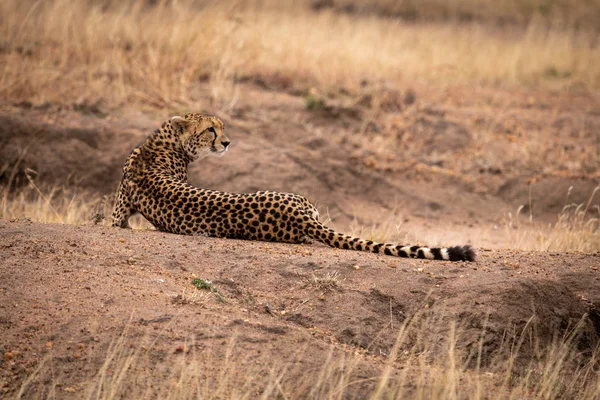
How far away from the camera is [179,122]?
287 inches

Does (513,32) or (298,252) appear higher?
(513,32)

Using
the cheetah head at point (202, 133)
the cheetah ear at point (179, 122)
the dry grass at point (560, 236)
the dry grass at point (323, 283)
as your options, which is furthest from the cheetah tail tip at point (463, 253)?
the cheetah ear at point (179, 122)

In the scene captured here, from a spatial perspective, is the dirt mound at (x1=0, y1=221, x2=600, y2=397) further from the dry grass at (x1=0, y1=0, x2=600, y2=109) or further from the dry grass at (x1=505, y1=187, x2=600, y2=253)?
the dry grass at (x1=0, y1=0, x2=600, y2=109)

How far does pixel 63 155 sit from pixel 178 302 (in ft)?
17.5

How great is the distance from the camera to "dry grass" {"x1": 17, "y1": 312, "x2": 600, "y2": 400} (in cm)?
435

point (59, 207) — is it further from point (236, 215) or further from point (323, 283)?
→ point (323, 283)

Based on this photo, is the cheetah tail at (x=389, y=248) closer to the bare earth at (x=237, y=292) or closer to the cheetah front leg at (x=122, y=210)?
the bare earth at (x=237, y=292)

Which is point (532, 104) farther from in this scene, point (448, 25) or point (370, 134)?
point (448, 25)

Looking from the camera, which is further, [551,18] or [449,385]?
[551,18]

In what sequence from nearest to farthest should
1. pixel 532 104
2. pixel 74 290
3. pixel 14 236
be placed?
pixel 74 290
pixel 14 236
pixel 532 104

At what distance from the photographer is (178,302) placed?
17.0ft

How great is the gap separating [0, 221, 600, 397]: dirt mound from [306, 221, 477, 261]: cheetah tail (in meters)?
0.08

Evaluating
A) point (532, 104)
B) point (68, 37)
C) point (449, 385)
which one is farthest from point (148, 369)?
point (532, 104)

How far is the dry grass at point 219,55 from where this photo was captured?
1119 centimetres
